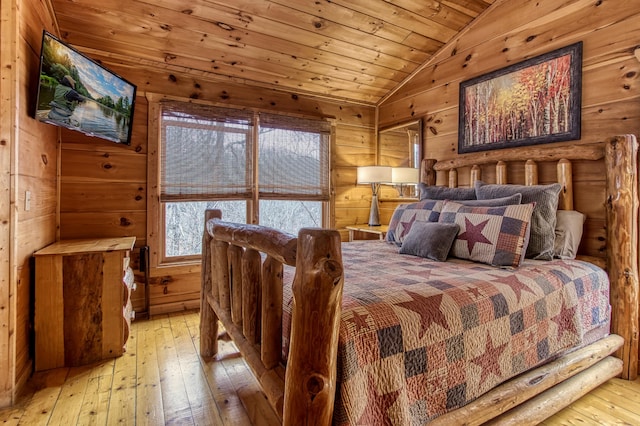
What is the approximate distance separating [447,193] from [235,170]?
6.60 feet

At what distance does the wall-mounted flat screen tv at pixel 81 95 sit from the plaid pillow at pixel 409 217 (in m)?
2.36

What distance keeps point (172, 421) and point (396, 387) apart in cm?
117

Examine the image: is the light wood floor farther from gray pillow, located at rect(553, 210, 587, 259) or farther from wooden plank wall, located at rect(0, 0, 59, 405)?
gray pillow, located at rect(553, 210, 587, 259)

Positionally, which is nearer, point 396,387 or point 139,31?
point 396,387

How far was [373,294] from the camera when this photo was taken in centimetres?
123

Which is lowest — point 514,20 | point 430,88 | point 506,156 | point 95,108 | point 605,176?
point 605,176

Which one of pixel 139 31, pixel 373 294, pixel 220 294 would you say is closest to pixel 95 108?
pixel 139 31

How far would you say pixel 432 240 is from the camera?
209cm

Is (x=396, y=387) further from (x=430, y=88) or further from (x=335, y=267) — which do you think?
(x=430, y=88)

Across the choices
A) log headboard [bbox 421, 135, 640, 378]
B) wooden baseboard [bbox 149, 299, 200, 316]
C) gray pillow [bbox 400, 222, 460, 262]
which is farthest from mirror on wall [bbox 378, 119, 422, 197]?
wooden baseboard [bbox 149, 299, 200, 316]

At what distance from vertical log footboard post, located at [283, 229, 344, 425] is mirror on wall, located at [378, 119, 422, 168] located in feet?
9.57

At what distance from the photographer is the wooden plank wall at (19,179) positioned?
1.66m

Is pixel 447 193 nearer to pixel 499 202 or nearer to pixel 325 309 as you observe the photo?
pixel 499 202

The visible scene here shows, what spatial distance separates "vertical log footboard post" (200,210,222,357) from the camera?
2.17m
